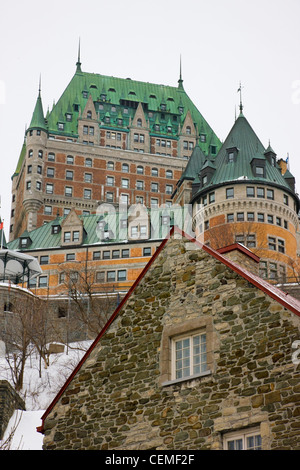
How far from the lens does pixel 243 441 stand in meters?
14.0

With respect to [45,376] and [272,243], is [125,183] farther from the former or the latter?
[45,376]

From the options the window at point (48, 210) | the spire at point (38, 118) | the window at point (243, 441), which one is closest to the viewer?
the window at point (243, 441)

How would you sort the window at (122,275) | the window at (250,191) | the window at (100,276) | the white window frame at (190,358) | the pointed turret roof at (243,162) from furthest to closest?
the pointed turret roof at (243,162) → the window at (250,191) → the window at (122,275) → the window at (100,276) → the white window frame at (190,358)

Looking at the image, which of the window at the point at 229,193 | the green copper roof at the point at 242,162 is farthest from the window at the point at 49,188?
the window at the point at 229,193

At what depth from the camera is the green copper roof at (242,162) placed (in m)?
95.4

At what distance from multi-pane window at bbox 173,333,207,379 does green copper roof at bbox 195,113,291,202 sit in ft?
262

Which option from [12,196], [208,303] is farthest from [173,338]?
[12,196]

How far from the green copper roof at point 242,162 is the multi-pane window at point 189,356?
79.8 m

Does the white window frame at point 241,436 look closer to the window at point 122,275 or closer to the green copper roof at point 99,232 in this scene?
the window at point 122,275

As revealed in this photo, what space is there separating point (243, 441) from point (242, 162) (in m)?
84.1

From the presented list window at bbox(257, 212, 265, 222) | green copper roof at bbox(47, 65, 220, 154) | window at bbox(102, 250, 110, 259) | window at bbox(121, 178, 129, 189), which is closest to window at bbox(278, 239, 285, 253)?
window at bbox(257, 212, 265, 222)

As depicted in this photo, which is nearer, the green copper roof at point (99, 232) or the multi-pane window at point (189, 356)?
the multi-pane window at point (189, 356)

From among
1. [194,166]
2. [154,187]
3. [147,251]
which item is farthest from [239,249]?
[154,187]
